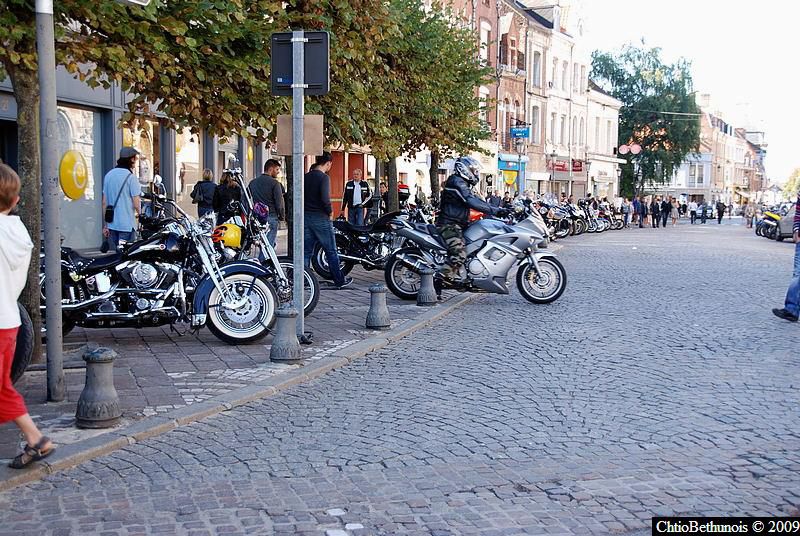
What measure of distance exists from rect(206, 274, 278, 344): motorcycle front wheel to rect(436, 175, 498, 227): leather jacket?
13.4 feet

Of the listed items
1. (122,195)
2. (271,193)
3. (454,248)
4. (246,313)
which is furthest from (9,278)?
(271,193)

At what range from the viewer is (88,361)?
577cm

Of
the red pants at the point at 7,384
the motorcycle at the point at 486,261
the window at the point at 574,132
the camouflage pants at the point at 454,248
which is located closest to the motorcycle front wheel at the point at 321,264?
the motorcycle at the point at 486,261

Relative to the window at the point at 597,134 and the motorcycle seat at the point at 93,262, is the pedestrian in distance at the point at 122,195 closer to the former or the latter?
the motorcycle seat at the point at 93,262

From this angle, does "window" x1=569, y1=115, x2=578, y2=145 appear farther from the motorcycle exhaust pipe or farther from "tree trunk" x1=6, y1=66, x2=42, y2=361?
"tree trunk" x1=6, y1=66, x2=42, y2=361

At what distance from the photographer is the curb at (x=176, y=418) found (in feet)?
16.4

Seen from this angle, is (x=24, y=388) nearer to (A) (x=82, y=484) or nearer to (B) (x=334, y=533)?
(A) (x=82, y=484)

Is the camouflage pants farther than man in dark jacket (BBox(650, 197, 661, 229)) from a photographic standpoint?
No

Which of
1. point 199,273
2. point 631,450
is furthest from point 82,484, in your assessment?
point 199,273

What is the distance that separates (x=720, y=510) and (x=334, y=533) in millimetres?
1760

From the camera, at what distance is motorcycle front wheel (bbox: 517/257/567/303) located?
41.1ft

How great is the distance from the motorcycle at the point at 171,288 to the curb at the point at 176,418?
0.97m

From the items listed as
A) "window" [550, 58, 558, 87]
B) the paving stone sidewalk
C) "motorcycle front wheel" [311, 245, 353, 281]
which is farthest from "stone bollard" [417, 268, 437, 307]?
"window" [550, 58, 558, 87]

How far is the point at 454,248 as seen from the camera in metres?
12.4
